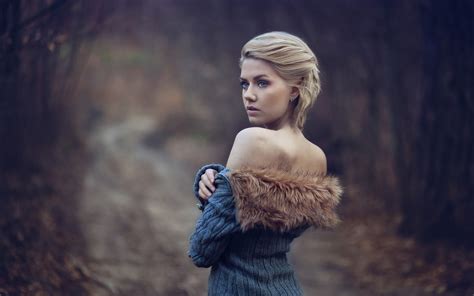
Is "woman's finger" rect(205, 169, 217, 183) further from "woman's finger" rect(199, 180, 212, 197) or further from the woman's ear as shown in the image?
the woman's ear

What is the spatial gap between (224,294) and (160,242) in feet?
15.0

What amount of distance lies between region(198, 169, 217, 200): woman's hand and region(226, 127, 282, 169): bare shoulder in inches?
6.0

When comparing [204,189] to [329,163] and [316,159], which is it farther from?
[329,163]

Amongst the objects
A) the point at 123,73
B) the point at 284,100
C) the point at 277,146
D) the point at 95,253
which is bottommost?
the point at 277,146

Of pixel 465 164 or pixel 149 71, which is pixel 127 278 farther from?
pixel 149 71

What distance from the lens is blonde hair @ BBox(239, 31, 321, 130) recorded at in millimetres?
2775

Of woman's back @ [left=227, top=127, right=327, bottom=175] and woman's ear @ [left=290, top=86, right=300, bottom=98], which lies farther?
woman's ear @ [left=290, top=86, right=300, bottom=98]

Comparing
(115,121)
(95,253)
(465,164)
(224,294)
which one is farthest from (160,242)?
(115,121)

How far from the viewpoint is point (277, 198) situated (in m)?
2.71

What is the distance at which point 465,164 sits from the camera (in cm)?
614

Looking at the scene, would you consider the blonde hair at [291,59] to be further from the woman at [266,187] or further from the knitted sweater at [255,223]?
the knitted sweater at [255,223]

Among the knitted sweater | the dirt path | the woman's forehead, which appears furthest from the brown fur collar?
the dirt path

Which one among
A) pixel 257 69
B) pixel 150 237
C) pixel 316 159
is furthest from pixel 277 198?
pixel 150 237

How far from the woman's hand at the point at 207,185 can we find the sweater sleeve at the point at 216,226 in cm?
5
